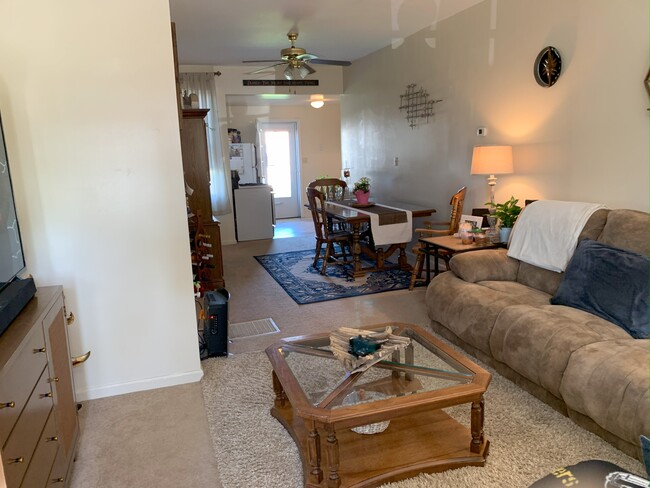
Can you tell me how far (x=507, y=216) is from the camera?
3.74 m

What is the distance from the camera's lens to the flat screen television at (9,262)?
169 cm

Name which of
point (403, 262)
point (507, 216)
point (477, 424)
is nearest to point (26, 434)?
point (477, 424)

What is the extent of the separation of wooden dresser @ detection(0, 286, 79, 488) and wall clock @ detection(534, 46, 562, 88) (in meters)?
3.46

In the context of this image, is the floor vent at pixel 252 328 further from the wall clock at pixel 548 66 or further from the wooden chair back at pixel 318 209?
the wall clock at pixel 548 66

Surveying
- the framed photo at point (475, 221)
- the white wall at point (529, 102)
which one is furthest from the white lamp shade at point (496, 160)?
the framed photo at point (475, 221)

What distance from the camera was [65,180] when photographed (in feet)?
8.25

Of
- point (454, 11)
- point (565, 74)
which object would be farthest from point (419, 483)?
point (454, 11)

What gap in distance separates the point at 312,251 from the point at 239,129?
3334mm

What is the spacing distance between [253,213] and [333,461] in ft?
19.8

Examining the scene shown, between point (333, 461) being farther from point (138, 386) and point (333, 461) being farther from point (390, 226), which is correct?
point (390, 226)

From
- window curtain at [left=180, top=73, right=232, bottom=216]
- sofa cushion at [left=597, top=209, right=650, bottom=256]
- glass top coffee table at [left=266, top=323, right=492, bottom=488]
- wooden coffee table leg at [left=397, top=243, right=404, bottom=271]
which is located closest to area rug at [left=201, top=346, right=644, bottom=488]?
glass top coffee table at [left=266, top=323, right=492, bottom=488]

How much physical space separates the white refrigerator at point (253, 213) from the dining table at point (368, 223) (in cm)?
215

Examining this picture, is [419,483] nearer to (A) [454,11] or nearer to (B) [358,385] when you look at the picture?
(B) [358,385]

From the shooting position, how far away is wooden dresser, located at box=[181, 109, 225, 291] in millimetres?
4570
